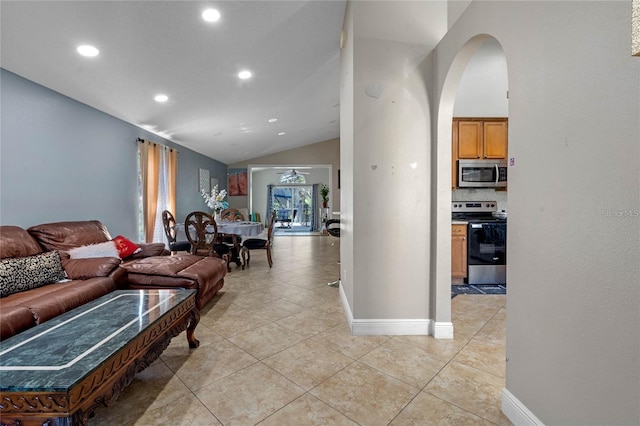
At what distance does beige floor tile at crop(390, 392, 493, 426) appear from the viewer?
1.41m

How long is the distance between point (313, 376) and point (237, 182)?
8.50 m

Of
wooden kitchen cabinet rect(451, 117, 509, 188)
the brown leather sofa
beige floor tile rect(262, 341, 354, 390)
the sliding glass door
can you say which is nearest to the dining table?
the brown leather sofa

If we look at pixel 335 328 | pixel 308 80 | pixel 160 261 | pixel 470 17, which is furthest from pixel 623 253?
pixel 308 80

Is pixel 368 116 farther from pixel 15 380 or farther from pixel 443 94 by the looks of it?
pixel 15 380

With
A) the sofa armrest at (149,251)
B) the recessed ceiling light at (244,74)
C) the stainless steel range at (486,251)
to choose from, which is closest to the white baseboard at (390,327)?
the stainless steel range at (486,251)

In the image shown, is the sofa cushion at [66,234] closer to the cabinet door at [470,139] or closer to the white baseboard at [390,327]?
the white baseboard at [390,327]

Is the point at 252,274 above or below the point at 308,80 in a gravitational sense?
below

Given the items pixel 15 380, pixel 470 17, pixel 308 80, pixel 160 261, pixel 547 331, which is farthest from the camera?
pixel 308 80

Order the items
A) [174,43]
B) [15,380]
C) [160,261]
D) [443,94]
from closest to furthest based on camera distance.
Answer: [15,380] → [443,94] → [174,43] → [160,261]

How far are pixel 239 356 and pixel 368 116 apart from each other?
7.07 ft

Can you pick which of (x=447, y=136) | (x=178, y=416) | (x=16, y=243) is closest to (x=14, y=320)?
(x=16, y=243)

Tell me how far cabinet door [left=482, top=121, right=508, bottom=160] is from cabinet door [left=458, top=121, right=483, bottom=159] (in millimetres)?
89

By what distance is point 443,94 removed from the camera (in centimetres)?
221

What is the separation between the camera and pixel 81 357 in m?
1.20
